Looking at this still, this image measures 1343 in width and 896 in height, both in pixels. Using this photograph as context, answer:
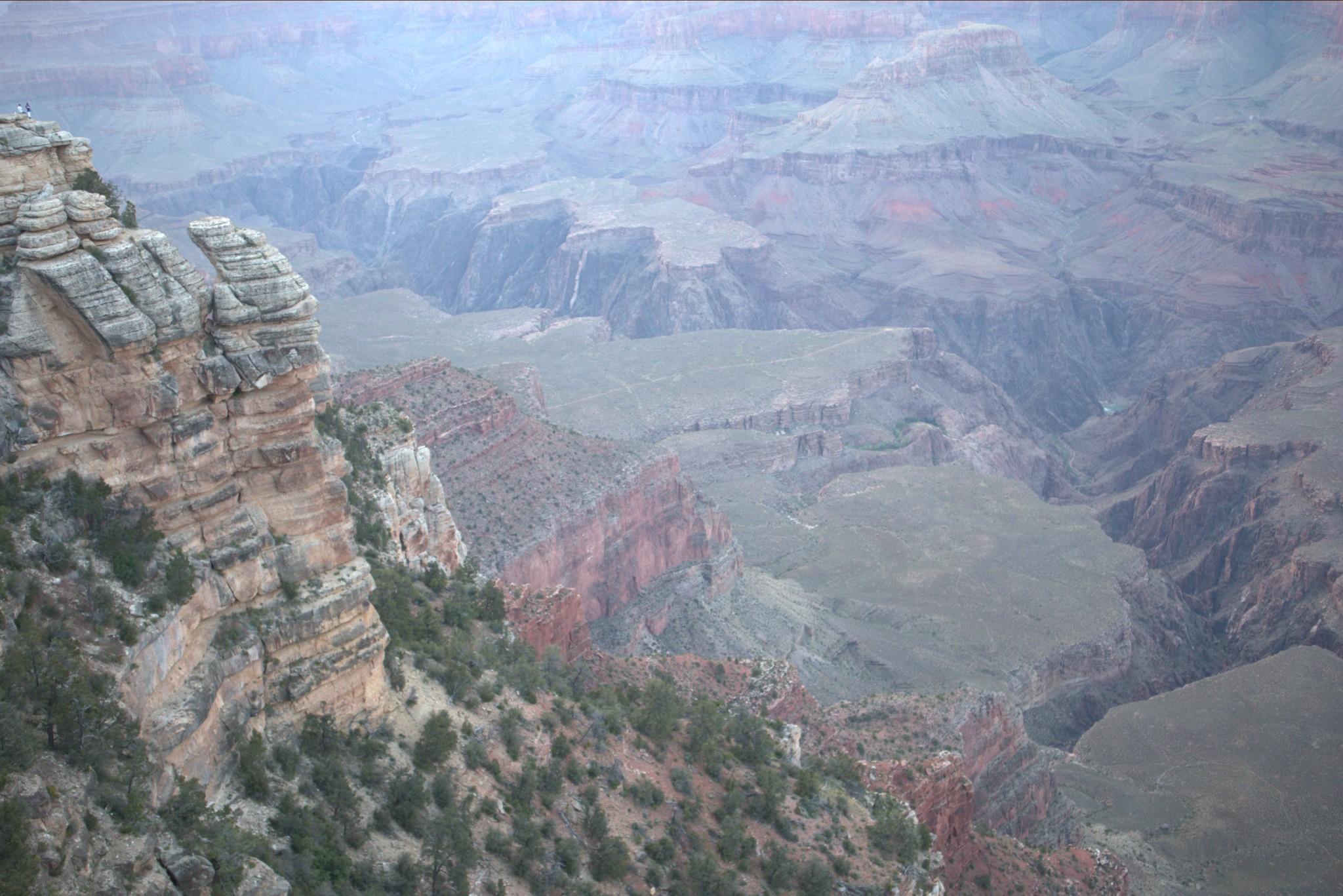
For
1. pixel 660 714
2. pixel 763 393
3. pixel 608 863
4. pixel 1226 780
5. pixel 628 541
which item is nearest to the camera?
pixel 608 863

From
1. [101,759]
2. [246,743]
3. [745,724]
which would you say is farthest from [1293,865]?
[101,759]

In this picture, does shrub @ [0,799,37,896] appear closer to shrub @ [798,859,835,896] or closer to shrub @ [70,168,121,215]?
shrub @ [70,168,121,215]

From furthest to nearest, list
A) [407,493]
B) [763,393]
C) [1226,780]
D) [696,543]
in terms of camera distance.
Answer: [763,393], [696,543], [1226,780], [407,493]

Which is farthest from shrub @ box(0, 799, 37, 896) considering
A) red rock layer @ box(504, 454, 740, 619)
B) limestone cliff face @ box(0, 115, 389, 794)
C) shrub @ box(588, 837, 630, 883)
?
red rock layer @ box(504, 454, 740, 619)

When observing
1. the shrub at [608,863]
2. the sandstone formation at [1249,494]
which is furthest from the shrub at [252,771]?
the sandstone formation at [1249,494]

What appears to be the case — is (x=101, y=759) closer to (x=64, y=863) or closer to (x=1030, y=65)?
(x=64, y=863)

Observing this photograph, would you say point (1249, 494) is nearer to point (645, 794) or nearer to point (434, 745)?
point (645, 794)

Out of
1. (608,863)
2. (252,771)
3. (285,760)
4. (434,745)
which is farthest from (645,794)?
(252,771)
